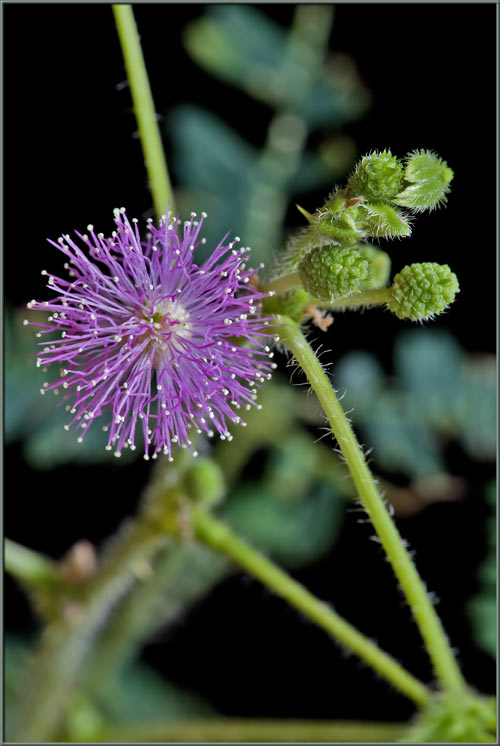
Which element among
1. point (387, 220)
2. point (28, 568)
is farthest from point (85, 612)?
point (387, 220)

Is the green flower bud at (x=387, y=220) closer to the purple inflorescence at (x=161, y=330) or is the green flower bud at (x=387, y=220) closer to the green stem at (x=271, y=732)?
the purple inflorescence at (x=161, y=330)

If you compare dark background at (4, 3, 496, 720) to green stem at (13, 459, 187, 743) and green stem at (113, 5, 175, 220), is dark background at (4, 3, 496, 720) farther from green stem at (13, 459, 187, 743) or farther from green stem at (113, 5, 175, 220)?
green stem at (113, 5, 175, 220)

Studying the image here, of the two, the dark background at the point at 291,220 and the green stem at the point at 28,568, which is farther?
the dark background at the point at 291,220

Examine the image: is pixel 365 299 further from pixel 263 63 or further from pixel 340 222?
pixel 263 63

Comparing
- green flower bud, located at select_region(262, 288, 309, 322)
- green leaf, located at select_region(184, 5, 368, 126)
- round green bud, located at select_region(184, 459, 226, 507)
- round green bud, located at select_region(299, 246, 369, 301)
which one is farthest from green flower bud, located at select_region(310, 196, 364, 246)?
green leaf, located at select_region(184, 5, 368, 126)

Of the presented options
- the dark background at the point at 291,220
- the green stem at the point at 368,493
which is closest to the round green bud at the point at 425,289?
the green stem at the point at 368,493

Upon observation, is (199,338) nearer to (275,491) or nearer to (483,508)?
(275,491)
